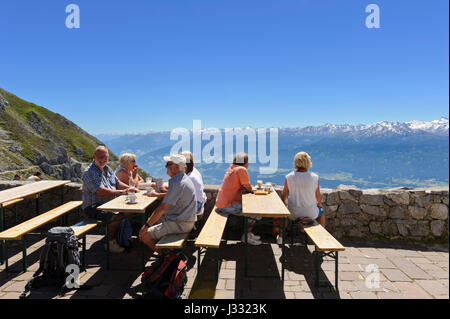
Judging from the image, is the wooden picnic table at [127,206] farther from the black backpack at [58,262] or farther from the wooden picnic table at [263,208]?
the wooden picnic table at [263,208]

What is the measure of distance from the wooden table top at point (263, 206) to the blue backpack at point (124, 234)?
198 cm

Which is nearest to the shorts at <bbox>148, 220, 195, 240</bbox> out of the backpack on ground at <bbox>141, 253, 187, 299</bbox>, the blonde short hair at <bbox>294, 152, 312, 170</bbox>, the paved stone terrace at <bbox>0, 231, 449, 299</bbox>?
the backpack on ground at <bbox>141, 253, 187, 299</bbox>

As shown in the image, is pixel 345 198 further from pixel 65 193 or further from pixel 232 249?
pixel 65 193

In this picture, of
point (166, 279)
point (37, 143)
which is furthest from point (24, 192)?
point (37, 143)

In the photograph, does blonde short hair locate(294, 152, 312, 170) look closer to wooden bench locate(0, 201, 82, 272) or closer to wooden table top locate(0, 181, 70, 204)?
wooden bench locate(0, 201, 82, 272)

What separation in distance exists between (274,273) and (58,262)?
2.95 m

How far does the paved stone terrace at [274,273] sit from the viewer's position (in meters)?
3.61

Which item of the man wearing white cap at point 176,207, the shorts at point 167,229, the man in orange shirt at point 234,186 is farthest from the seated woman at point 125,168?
the man in orange shirt at point 234,186

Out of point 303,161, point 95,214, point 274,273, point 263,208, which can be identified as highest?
point 303,161

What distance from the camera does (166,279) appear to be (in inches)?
138

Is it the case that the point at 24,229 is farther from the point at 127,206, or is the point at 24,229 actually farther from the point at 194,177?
the point at 194,177

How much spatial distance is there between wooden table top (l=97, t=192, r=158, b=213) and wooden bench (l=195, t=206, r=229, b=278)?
926 millimetres

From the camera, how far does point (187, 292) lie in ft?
11.9

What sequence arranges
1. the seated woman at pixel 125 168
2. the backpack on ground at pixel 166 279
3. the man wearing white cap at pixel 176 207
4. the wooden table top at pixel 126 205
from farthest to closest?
the seated woman at pixel 125 168 → the wooden table top at pixel 126 205 → the man wearing white cap at pixel 176 207 → the backpack on ground at pixel 166 279
